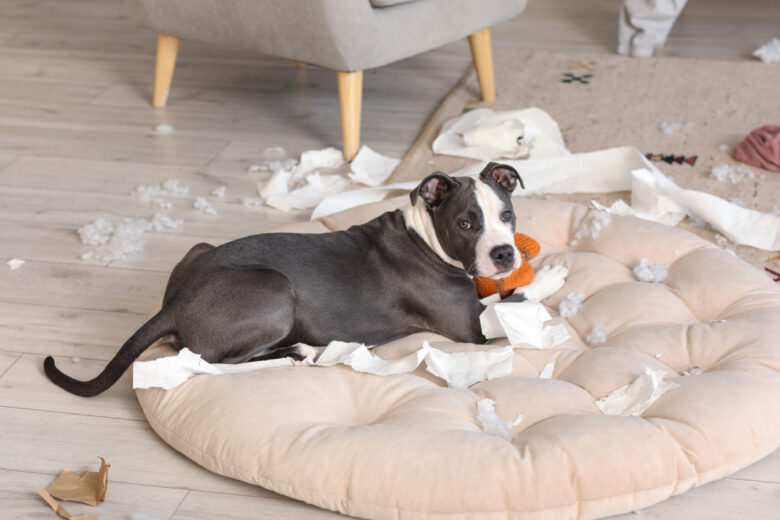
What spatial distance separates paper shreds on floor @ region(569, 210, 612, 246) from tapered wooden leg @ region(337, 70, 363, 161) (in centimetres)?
125

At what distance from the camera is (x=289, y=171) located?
11.8 ft

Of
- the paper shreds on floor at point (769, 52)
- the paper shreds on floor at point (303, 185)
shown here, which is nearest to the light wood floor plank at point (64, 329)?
the paper shreds on floor at point (303, 185)

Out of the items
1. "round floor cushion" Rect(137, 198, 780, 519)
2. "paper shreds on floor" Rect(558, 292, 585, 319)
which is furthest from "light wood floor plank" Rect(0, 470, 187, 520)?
"paper shreds on floor" Rect(558, 292, 585, 319)

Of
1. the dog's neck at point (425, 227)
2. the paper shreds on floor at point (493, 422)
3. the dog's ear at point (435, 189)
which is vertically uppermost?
the dog's ear at point (435, 189)

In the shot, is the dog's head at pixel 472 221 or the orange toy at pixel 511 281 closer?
the dog's head at pixel 472 221

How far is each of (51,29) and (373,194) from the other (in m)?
3.09

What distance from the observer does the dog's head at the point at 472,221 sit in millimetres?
2125

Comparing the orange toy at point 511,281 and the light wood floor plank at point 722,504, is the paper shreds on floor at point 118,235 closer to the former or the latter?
the orange toy at point 511,281

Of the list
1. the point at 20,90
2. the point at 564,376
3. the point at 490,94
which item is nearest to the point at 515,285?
the point at 564,376

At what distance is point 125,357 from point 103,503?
1.13 ft

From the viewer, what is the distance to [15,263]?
290 centimetres

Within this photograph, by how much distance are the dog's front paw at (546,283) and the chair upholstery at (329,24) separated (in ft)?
4.53

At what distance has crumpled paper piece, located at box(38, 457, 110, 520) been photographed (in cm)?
186

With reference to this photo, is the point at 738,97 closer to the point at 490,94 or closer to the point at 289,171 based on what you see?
the point at 490,94
